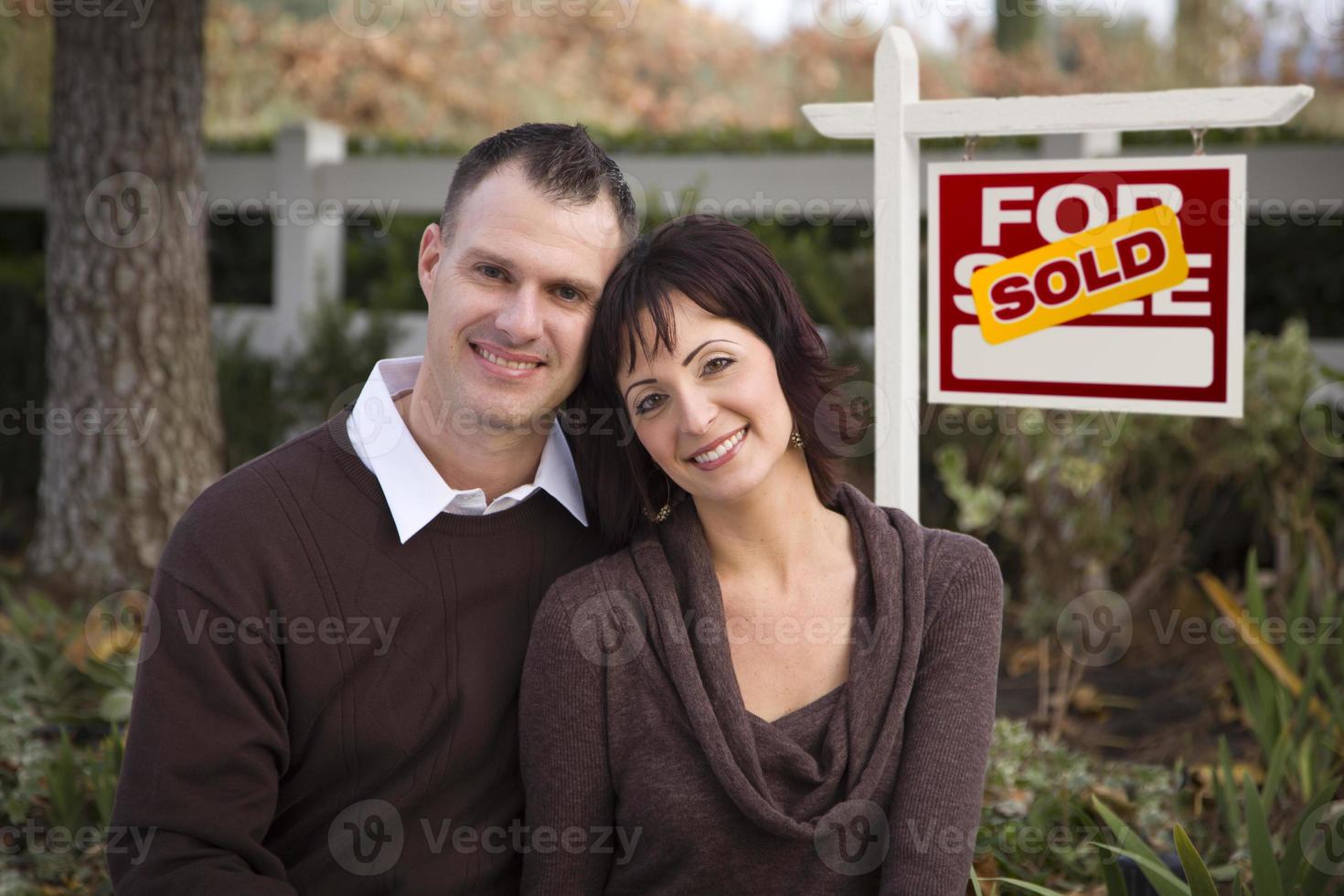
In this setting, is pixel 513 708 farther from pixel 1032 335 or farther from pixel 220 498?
pixel 1032 335

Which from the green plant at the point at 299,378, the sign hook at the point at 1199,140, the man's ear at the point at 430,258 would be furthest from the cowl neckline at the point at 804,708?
the green plant at the point at 299,378

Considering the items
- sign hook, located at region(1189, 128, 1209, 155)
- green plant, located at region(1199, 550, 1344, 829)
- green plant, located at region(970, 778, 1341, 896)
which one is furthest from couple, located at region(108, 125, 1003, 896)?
green plant, located at region(1199, 550, 1344, 829)

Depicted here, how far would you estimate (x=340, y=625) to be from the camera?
6.42 feet

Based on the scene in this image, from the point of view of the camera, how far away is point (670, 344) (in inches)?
76.0

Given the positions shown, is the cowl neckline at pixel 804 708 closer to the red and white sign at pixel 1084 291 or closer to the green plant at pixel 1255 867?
the green plant at pixel 1255 867

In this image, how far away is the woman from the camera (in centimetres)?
188

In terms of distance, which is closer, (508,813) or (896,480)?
(508,813)

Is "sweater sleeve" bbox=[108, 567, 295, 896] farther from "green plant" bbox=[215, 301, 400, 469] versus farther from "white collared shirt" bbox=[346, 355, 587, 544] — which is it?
"green plant" bbox=[215, 301, 400, 469]

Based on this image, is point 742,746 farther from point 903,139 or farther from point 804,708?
point 903,139

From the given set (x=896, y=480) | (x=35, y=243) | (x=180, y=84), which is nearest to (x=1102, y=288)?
(x=896, y=480)

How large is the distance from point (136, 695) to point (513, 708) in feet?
1.88

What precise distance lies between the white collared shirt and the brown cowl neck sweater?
8.2 inches

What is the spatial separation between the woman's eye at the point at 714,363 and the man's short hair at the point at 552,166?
1.15 ft

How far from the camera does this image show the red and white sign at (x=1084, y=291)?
223cm
